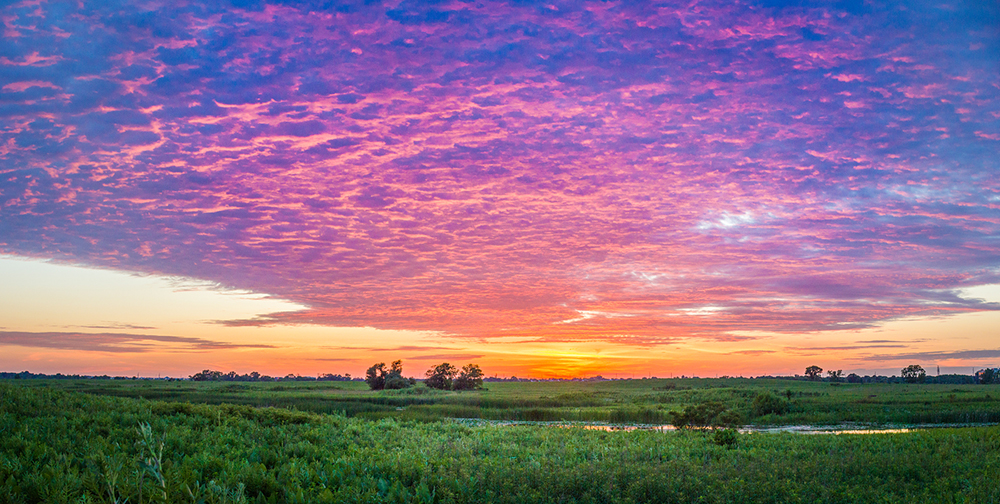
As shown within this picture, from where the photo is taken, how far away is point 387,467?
14023mm

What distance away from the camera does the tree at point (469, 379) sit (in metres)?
92.4

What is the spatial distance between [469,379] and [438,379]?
5.63 meters

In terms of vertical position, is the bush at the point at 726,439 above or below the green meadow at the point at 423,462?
below

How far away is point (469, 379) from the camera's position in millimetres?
93188

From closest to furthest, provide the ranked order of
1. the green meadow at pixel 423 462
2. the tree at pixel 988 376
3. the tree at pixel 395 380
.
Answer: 1. the green meadow at pixel 423 462
2. the tree at pixel 395 380
3. the tree at pixel 988 376

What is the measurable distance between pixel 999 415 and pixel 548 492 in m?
53.6

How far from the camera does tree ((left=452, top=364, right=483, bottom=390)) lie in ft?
303

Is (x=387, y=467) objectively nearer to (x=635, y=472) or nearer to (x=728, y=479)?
(x=635, y=472)

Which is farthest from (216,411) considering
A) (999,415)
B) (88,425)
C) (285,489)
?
(999,415)

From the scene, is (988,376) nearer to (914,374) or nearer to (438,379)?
(914,374)

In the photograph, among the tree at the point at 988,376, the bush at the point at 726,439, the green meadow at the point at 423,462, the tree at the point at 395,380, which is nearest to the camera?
the green meadow at the point at 423,462

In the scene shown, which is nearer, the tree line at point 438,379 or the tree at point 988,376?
the tree line at point 438,379

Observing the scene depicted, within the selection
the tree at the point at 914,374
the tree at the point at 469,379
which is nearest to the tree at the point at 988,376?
the tree at the point at 914,374

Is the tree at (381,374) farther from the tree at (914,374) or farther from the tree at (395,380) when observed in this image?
the tree at (914,374)
